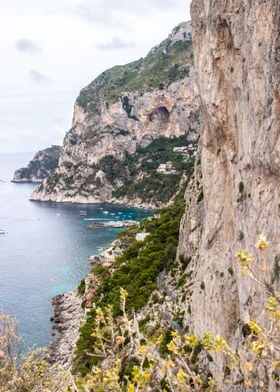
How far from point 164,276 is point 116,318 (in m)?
5.30

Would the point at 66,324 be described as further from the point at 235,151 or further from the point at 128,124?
the point at 128,124

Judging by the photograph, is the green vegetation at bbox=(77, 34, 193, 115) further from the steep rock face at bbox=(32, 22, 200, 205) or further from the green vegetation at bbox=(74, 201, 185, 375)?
the green vegetation at bbox=(74, 201, 185, 375)

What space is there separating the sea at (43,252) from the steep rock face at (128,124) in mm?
13678

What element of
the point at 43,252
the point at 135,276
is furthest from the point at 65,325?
the point at 43,252

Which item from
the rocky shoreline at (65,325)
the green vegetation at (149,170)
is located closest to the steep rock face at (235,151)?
the rocky shoreline at (65,325)

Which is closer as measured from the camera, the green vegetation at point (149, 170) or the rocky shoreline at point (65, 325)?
the rocky shoreline at point (65, 325)

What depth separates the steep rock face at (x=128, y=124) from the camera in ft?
504

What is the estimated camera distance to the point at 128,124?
164m

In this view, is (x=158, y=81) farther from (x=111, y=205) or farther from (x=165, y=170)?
(x=111, y=205)

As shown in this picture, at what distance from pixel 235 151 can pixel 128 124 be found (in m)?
146

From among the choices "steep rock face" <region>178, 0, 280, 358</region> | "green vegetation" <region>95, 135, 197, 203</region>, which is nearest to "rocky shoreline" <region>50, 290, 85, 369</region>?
"steep rock face" <region>178, 0, 280, 358</region>

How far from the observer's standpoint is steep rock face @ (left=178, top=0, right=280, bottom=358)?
1500 centimetres

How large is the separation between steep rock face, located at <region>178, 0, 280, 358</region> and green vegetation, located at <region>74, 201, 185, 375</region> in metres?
10.7

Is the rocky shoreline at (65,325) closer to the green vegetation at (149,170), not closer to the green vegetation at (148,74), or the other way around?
the green vegetation at (149,170)
